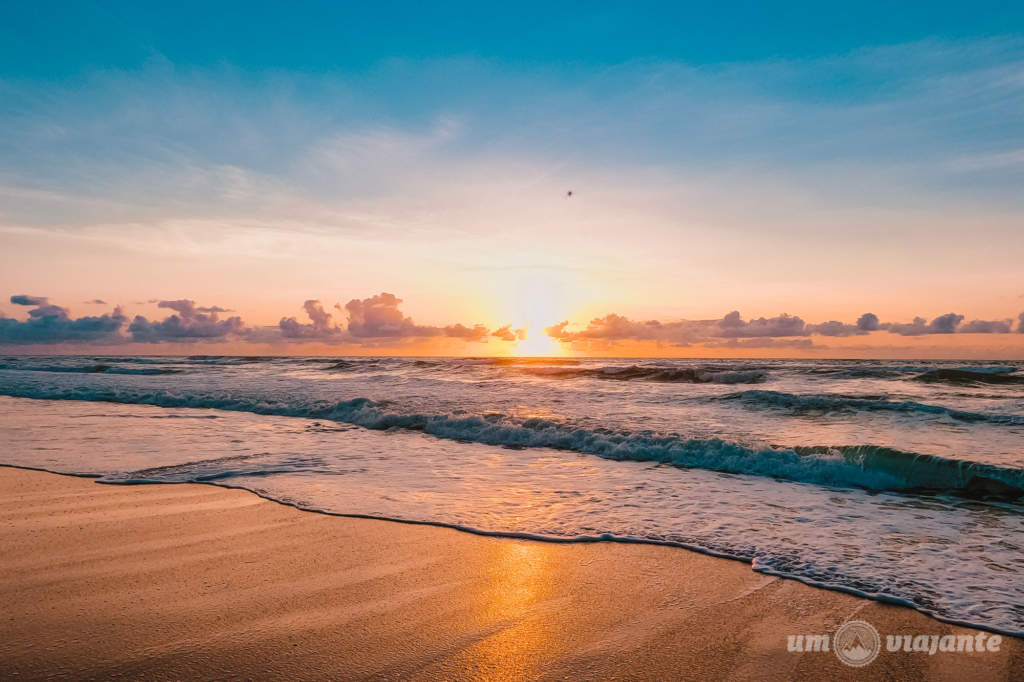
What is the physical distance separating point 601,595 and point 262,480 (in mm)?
5698

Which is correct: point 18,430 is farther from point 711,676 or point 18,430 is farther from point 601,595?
point 711,676

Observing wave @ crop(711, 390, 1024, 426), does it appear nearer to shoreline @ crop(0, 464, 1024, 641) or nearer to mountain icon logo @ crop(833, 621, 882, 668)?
shoreline @ crop(0, 464, 1024, 641)

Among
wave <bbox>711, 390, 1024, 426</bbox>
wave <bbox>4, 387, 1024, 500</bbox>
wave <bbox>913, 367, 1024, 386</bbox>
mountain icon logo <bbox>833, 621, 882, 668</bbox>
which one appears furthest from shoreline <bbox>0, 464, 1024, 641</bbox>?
wave <bbox>913, 367, 1024, 386</bbox>

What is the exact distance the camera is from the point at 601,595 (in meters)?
4.31

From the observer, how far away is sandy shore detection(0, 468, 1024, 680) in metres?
3.23

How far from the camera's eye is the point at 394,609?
12.9ft

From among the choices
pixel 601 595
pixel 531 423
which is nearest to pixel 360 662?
pixel 601 595

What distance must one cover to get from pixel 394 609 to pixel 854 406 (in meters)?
17.6

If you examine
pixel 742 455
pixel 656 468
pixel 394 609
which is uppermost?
pixel 394 609

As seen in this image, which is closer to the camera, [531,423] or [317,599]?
[317,599]

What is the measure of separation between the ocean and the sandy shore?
27.4 inches

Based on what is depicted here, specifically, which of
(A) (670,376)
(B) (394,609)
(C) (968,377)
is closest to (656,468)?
(B) (394,609)

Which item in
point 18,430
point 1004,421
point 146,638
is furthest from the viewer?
point 1004,421

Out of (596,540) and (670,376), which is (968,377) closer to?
(670,376)
